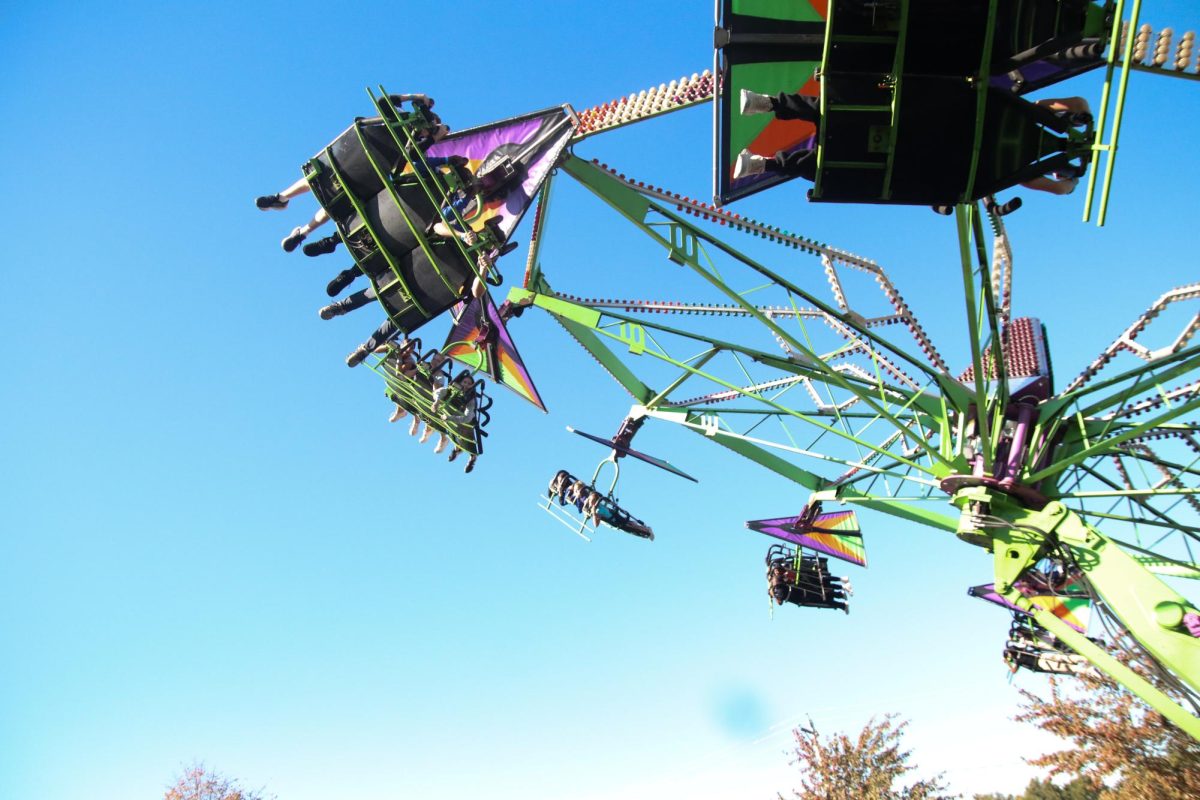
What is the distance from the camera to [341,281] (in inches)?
627

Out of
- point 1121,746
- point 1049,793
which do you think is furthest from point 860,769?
point 1049,793

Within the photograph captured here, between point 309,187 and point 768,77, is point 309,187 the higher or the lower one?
the higher one

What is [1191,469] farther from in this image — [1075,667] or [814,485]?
[1075,667]

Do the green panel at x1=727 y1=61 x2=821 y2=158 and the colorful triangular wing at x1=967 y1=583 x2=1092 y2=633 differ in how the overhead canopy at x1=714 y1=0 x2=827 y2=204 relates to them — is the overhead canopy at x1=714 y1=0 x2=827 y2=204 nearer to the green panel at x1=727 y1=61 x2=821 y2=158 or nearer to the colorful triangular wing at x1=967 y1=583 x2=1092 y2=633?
the green panel at x1=727 y1=61 x2=821 y2=158

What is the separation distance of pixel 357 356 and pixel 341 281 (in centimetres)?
210

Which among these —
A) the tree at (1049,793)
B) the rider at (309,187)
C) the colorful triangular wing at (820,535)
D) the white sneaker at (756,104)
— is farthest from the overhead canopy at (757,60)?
the tree at (1049,793)

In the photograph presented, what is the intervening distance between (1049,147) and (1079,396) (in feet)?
21.1

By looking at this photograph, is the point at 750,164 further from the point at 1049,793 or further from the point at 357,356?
the point at 1049,793

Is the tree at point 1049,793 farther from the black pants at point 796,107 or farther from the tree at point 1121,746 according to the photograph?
the black pants at point 796,107

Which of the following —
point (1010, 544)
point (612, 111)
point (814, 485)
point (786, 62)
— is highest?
point (612, 111)

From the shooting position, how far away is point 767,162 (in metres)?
9.34

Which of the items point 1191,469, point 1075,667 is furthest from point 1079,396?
point 1075,667

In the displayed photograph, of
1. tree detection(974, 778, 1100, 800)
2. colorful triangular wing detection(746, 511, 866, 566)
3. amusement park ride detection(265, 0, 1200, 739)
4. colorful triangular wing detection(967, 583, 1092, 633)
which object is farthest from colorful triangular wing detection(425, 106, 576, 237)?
tree detection(974, 778, 1100, 800)

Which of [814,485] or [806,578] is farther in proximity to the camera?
[806,578]
